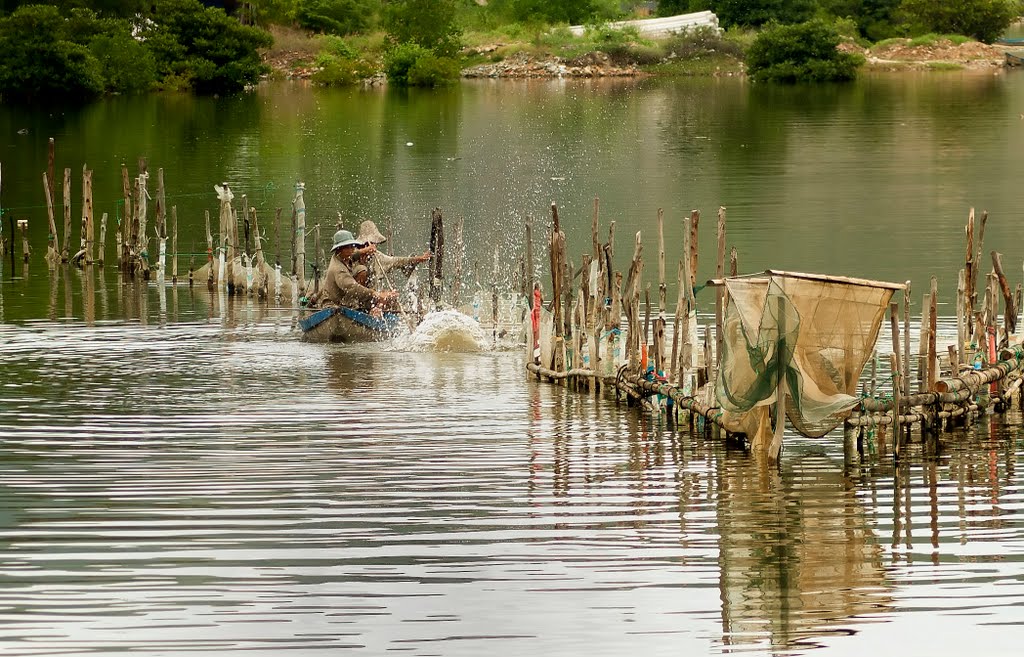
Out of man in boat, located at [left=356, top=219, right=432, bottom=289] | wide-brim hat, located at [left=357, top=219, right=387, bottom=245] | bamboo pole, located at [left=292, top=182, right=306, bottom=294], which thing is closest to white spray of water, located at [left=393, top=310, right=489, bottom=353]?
man in boat, located at [left=356, top=219, right=432, bottom=289]

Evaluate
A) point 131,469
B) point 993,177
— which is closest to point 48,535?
point 131,469

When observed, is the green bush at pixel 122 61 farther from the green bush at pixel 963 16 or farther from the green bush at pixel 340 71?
the green bush at pixel 963 16

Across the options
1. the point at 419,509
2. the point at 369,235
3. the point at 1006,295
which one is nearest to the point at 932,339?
the point at 1006,295

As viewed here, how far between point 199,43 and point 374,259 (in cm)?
6837

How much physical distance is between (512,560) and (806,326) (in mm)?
3918

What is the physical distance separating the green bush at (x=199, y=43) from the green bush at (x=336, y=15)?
17665 millimetres

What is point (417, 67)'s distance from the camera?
99500 millimetres

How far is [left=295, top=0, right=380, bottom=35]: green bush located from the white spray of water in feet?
288

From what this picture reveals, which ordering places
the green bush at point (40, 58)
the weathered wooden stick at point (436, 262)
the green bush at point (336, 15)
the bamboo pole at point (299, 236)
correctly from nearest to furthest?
the weathered wooden stick at point (436, 262), the bamboo pole at point (299, 236), the green bush at point (40, 58), the green bush at point (336, 15)

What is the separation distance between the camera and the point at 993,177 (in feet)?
153

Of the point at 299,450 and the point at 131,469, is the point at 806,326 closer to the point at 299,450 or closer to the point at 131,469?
the point at 299,450

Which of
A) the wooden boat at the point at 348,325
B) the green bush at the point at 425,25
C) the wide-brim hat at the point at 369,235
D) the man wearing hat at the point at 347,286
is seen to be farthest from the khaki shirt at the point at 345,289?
the green bush at the point at 425,25

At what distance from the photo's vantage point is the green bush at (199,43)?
87938 millimetres

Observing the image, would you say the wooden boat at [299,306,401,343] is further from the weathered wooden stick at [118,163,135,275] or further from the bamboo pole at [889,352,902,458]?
the bamboo pole at [889,352,902,458]
